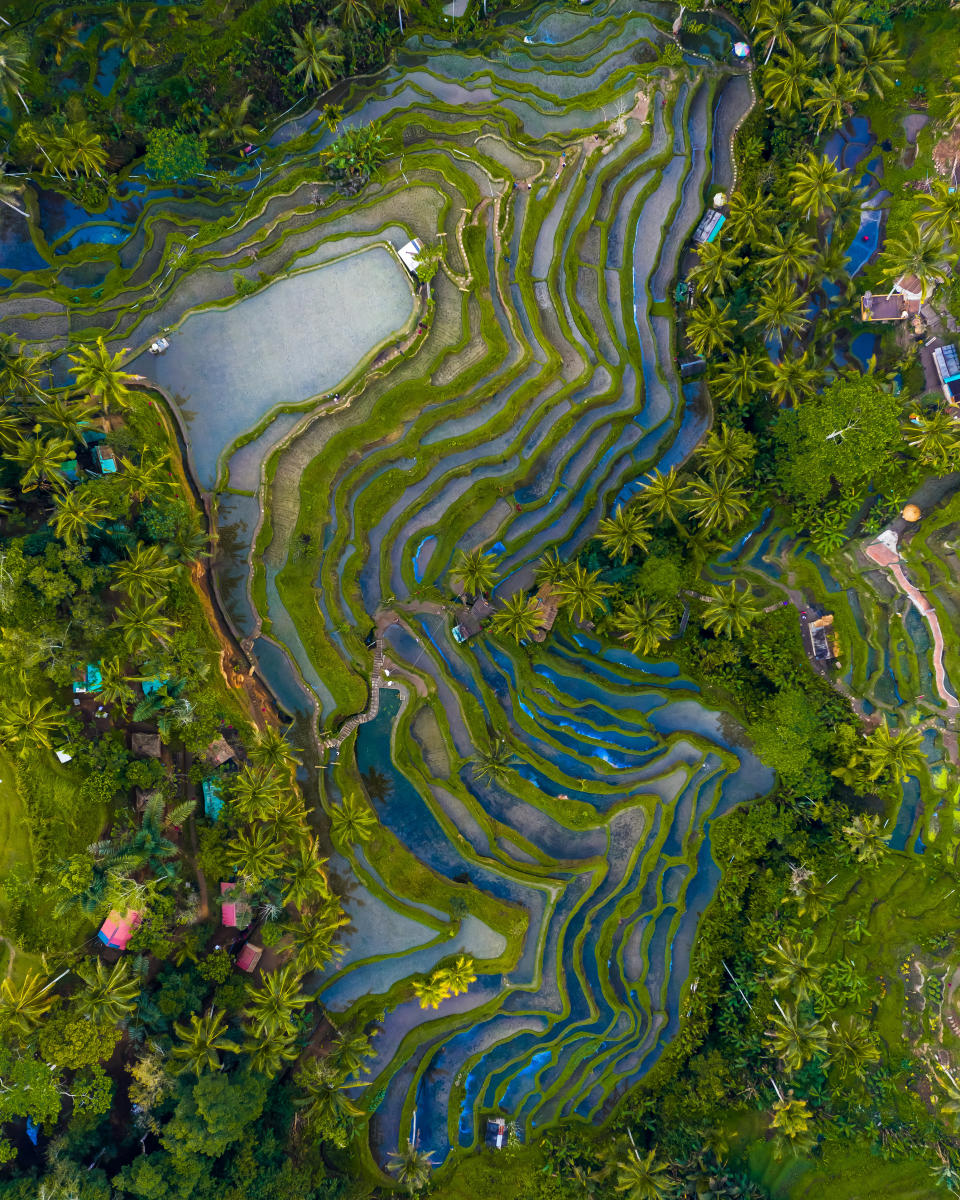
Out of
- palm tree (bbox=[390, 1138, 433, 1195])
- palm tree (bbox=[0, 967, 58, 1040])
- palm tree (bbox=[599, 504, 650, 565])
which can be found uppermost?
palm tree (bbox=[599, 504, 650, 565])

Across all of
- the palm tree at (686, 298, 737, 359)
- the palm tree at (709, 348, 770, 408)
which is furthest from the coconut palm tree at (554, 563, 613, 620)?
the palm tree at (686, 298, 737, 359)

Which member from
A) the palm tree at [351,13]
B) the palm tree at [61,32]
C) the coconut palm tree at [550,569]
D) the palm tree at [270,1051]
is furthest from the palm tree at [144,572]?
the palm tree at [351,13]

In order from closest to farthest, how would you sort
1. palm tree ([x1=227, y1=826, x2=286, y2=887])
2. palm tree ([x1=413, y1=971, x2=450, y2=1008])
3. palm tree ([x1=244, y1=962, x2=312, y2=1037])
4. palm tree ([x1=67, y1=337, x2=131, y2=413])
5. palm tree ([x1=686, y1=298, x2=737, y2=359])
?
palm tree ([x1=67, y1=337, x2=131, y2=413])
palm tree ([x1=244, y1=962, x2=312, y2=1037])
palm tree ([x1=227, y1=826, x2=286, y2=887])
palm tree ([x1=413, y1=971, x2=450, y2=1008])
palm tree ([x1=686, y1=298, x2=737, y2=359])

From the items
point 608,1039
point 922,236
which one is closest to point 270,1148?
point 608,1039

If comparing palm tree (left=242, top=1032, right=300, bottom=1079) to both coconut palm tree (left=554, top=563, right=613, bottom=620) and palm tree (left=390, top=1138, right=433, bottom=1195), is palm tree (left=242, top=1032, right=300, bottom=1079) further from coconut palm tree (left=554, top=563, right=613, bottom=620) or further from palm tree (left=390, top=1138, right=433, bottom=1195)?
coconut palm tree (left=554, top=563, right=613, bottom=620)

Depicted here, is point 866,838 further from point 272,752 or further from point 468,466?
point 272,752

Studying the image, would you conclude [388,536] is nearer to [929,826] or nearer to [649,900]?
[649,900]

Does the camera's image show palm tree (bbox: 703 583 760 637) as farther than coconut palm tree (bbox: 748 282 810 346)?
Yes
